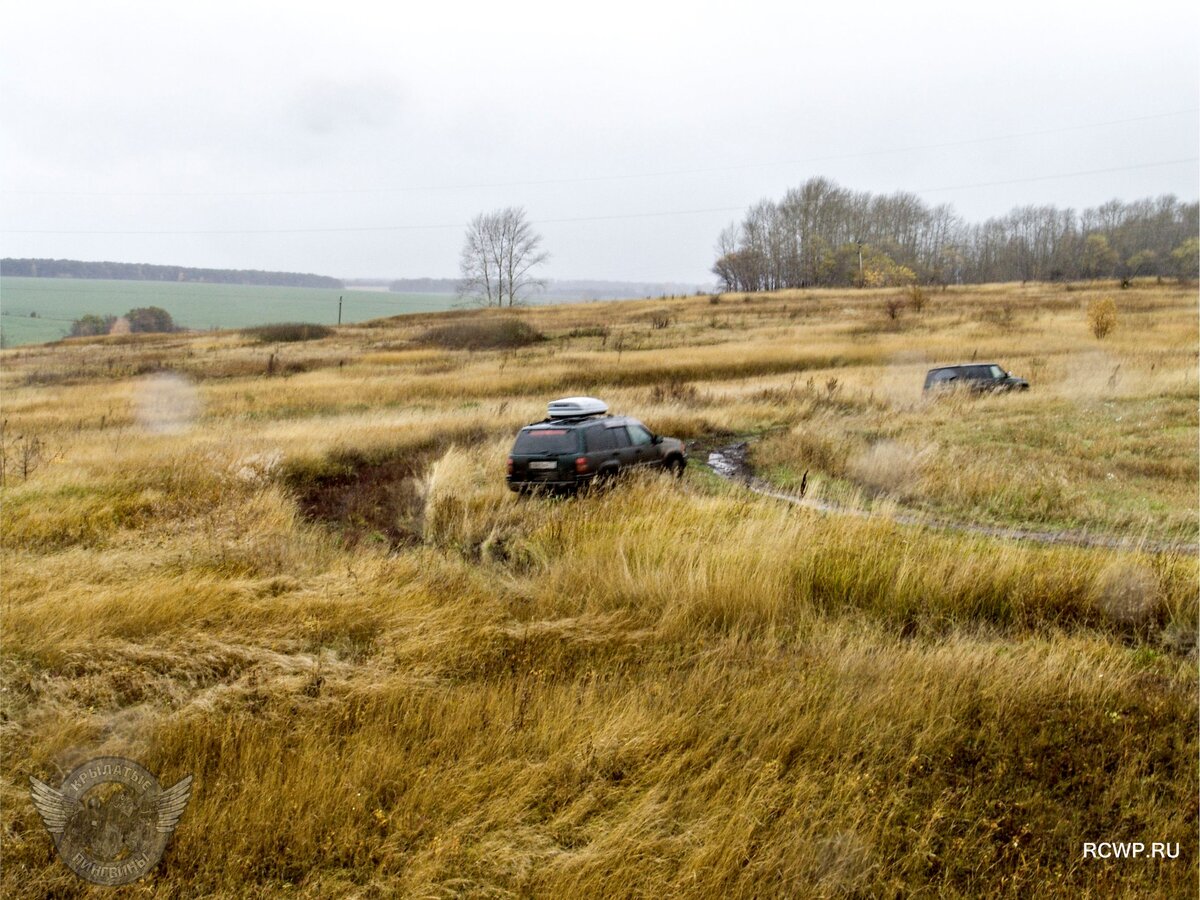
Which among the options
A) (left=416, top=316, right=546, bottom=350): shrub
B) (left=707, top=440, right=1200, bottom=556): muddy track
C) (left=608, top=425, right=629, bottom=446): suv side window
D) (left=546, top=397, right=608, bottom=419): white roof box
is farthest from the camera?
(left=416, top=316, right=546, bottom=350): shrub

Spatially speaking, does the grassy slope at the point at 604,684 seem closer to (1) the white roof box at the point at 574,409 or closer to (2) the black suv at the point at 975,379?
(1) the white roof box at the point at 574,409

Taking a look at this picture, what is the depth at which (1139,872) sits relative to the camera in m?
3.41

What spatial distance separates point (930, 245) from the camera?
125250mm

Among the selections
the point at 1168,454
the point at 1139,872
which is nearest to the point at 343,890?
the point at 1139,872

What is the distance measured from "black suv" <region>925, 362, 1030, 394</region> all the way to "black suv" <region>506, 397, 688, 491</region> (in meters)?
14.5

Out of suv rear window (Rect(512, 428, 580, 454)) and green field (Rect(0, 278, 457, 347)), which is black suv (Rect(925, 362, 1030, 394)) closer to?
suv rear window (Rect(512, 428, 580, 454))

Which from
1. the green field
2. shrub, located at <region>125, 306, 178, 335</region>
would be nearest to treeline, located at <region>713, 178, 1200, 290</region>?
the green field

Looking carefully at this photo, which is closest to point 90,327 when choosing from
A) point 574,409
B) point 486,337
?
point 486,337

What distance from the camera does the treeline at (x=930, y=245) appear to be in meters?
98.2

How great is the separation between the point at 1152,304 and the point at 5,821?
6353 centimetres

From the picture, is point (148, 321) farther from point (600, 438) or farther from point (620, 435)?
point (600, 438)

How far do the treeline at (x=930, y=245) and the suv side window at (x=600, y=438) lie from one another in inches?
3379

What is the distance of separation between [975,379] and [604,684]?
22238mm

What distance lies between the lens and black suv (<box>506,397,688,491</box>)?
11.4 metres
